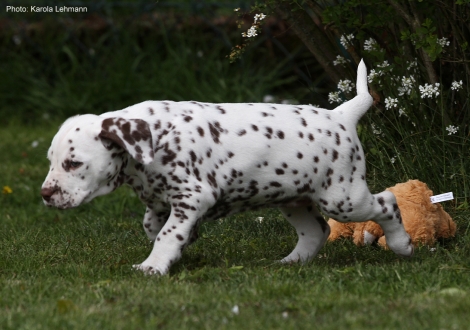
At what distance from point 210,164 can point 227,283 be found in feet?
2.02

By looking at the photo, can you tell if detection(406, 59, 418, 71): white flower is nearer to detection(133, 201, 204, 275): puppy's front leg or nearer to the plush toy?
the plush toy

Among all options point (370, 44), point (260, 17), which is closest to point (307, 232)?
point (260, 17)

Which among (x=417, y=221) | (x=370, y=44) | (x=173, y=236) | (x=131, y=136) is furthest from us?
(x=370, y=44)

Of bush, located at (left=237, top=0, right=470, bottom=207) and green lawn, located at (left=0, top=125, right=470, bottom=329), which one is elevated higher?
bush, located at (left=237, top=0, right=470, bottom=207)

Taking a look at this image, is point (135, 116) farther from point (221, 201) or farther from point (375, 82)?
point (375, 82)

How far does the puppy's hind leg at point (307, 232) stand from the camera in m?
4.84

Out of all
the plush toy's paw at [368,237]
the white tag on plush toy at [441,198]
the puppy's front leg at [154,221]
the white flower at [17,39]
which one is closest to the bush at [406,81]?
the white tag on plush toy at [441,198]

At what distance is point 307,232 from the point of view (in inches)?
191

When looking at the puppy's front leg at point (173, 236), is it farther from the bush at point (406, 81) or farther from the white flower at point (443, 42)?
the white flower at point (443, 42)

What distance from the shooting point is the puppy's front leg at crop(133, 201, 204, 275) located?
167 inches

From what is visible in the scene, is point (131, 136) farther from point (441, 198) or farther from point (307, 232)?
point (441, 198)

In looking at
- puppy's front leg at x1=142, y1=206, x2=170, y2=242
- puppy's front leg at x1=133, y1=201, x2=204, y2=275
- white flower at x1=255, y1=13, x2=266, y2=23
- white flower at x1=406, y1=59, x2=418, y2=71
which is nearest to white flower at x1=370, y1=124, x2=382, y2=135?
white flower at x1=406, y1=59, x2=418, y2=71

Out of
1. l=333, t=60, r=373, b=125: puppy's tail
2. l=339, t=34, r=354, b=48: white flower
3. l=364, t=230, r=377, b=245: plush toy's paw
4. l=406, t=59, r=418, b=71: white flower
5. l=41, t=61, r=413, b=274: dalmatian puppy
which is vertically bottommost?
l=364, t=230, r=377, b=245: plush toy's paw

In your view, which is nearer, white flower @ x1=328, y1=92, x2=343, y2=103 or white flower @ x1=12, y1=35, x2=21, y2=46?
white flower @ x1=328, y1=92, x2=343, y2=103
